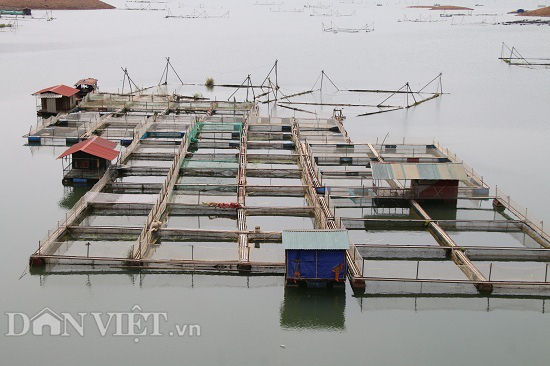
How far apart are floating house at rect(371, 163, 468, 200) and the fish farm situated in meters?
0.03

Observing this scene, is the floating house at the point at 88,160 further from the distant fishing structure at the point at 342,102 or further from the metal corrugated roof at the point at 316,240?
the distant fishing structure at the point at 342,102

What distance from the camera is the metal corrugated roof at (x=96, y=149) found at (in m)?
21.7

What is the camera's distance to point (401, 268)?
14820mm

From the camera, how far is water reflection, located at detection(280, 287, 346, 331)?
1362cm

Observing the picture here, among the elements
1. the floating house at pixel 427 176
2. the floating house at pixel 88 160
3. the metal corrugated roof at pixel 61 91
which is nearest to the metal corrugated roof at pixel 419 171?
the floating house at pixel 427 176

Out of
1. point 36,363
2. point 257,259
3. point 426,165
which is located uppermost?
point 426,165

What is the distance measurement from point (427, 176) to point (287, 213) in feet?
14.4

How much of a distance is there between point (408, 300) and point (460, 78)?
4371 cm

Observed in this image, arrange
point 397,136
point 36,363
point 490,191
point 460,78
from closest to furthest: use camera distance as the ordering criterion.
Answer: point 36,363 < point 490,191 < point 397,136 < point 460,78

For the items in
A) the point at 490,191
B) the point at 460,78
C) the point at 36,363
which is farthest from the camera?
the point at 460,78

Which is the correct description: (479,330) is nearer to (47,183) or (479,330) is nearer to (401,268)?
(401,268)

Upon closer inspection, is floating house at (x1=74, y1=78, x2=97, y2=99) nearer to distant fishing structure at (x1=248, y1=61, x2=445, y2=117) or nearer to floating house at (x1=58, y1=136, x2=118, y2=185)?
distant fishing structure at (x1=248, y1=61, x2=445, y2=117)

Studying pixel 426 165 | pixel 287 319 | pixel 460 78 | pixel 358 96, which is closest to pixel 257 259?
pixel 287 319

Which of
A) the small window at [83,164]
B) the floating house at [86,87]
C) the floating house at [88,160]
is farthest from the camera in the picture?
the floating house at [86,87]
